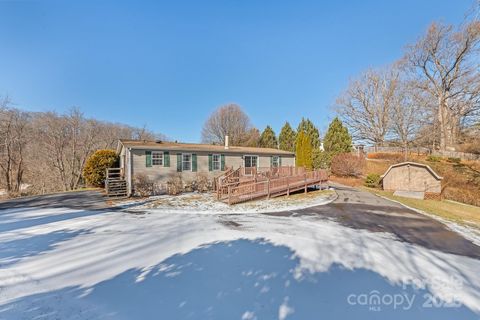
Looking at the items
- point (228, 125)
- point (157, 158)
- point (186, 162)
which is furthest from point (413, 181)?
point (228, 125)

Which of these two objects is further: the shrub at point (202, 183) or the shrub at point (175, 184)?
the shrub at point (202, 183)

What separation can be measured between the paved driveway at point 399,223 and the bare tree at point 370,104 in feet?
77.6

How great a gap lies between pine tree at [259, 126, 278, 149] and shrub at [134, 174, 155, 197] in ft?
89.1

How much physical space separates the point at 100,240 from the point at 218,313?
416 centimetres

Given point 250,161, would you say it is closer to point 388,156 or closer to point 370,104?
point 388,156

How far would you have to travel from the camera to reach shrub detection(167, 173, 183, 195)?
13412mm

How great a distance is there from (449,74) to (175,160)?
3409cm

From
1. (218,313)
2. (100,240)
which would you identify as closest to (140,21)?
(100,240)

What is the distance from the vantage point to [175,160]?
14.4m

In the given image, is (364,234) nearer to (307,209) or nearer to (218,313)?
(307,209)

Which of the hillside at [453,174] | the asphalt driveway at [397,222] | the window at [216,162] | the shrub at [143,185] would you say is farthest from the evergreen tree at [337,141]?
the shrub at [143,185]

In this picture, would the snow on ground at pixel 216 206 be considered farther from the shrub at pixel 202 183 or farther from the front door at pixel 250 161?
the front door at pixel 250 161

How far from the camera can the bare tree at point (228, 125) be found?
35.8 meters

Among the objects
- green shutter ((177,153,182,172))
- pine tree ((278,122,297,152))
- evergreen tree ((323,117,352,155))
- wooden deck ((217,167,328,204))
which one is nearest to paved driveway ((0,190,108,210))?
green shutter ((177,153,182,172))
